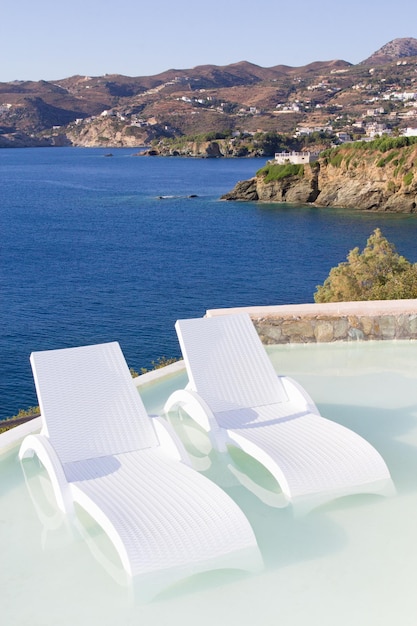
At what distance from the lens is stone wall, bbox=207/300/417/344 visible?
7.60 m

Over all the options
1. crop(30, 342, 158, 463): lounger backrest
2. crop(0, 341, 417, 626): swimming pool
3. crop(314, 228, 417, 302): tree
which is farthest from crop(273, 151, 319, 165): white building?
crop(0, 341, 417, 626): swimming pool

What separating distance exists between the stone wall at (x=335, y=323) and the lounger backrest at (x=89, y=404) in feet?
8.05

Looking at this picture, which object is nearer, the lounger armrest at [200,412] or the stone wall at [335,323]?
the lounger armrest at [200,412]

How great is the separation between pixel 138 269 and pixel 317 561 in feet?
97.3

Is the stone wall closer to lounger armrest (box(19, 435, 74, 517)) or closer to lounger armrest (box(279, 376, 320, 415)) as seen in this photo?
lounger armrest (box(279, 376, 320, 415))

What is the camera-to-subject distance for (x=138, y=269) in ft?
109

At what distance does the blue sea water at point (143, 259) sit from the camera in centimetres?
2195

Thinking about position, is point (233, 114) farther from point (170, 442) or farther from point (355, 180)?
point (170, 442)

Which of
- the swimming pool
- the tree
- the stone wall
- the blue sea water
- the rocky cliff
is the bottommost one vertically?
the blue sea water

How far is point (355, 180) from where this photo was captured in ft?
161

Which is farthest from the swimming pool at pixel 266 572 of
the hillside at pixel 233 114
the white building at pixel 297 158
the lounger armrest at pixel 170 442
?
the hillside at pixel 233 114

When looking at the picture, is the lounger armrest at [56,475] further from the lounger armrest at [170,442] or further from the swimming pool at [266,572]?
the lounger armrest at [170,442]

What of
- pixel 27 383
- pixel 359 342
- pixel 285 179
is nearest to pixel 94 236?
pixel 285 179

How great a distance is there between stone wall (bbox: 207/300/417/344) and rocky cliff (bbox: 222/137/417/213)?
39.8m
